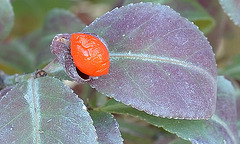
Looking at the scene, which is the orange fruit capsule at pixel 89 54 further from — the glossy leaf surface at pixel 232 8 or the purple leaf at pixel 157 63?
the glossy leaf surface at pixel 232 8

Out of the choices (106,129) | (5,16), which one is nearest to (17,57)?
(5,16)

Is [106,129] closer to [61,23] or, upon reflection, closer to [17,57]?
[61,23]

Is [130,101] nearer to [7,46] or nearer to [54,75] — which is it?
[54,75]

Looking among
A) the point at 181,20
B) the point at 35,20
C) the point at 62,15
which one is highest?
the point at 181,20

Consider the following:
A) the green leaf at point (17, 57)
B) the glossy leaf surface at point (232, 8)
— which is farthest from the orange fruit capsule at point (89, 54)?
the green leaf at point (17, 57)

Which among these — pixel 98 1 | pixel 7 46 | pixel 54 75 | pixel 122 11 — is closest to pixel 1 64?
pixel 7 46

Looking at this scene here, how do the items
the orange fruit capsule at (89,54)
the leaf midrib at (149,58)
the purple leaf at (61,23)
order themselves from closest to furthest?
1. the orange fruit capsule at (89,54)
2. the leaf midrib at (149,58)
3. the purple leaf at (61,23)
